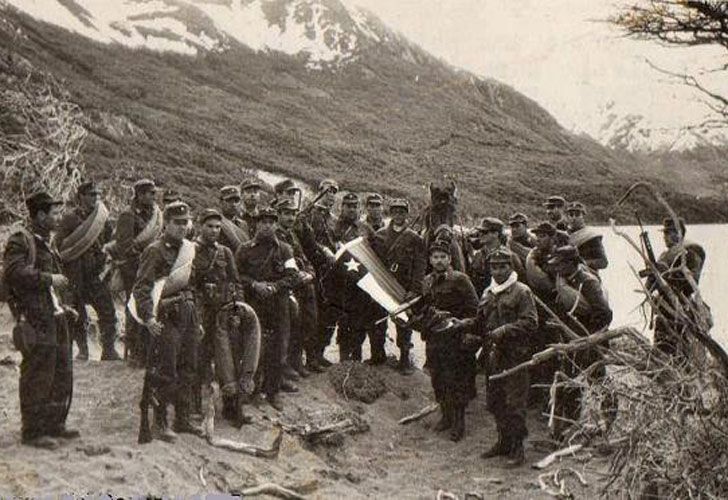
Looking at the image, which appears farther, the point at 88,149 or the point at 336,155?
the point at 336,155

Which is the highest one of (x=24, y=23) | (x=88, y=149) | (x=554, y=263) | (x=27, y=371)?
(x=24, y=23)

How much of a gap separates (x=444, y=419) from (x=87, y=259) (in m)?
3.80

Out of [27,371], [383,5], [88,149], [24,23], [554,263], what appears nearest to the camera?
[27,371]

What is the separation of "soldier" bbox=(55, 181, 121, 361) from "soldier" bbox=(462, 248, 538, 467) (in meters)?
3.64

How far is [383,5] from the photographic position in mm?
10797

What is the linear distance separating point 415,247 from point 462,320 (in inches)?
47.4

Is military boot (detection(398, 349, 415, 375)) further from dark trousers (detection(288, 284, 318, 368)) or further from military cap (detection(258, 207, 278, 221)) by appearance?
military cap (detection(258, 207, 278, 221))

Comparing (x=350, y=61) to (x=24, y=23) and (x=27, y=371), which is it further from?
(x=27, y=371)

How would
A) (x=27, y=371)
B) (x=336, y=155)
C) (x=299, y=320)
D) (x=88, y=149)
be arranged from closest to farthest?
(x=27, y=371) < (x=299, y=320) < (x=88, y=149) < (x=336, y=155)

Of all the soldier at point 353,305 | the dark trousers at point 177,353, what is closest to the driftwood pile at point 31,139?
the soldier at point 353,305

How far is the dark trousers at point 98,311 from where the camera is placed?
7539 mm

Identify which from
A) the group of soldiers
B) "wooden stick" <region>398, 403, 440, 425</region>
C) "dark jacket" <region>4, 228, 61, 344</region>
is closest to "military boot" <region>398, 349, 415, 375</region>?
the group of soldiers

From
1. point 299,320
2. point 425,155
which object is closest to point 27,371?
point 299,320

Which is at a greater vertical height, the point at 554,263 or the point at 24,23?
the point at 24,23
